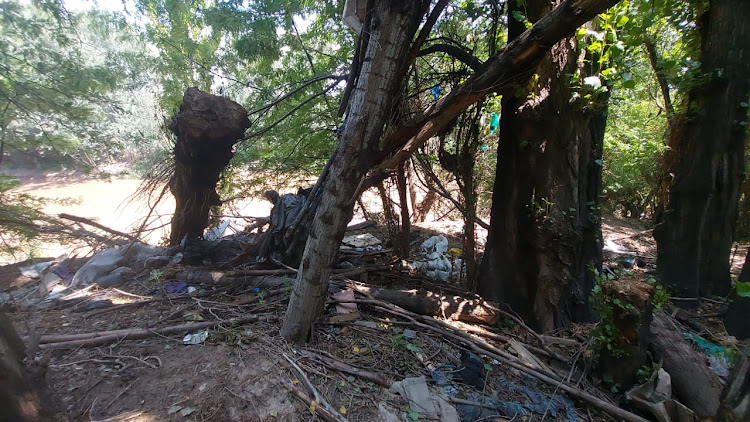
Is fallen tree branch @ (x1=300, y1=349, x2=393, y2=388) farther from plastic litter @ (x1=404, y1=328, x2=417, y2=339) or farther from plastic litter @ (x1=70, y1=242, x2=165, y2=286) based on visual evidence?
plastic litter @ (x1=70, y1=242, x2=165, y2=286)

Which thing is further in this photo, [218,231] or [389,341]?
[218,231]

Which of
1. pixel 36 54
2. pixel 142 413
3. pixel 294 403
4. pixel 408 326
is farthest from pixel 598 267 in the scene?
pixel 36 54

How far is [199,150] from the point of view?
4.18 metres

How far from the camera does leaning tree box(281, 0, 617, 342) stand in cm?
222

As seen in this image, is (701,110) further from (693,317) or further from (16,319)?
(16,319)

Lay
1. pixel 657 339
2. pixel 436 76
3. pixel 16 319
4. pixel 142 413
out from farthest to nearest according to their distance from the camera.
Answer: pixel 436 76
pixel 16 319
pixel 657 339
pixel 142 413

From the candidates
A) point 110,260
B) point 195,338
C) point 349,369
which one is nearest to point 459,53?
point 349,369

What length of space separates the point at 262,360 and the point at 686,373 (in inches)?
122

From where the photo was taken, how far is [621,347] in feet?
7.98

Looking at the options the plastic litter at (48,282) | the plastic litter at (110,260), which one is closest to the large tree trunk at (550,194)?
the plastic litter at (110,260)

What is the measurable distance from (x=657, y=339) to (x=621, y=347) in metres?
0.52

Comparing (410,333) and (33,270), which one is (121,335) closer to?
(410,333)

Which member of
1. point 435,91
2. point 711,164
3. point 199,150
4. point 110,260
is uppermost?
point 435,91

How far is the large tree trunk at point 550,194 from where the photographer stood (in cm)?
315
